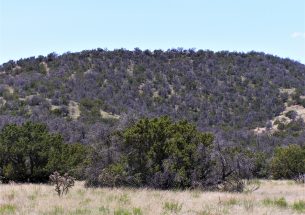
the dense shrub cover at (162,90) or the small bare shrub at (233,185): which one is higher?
the dense shrub cover at (162,90)

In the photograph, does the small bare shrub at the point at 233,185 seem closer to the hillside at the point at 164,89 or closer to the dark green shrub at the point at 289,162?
the dark green shrub at the point at 289,162

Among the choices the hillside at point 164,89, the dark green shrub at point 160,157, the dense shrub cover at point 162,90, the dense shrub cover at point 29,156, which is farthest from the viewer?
the hillside at point 164,89

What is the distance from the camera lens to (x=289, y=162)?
34625 millimetres

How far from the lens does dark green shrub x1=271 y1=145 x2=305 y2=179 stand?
113ft

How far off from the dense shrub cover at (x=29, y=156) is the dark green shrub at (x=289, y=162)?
610 inches

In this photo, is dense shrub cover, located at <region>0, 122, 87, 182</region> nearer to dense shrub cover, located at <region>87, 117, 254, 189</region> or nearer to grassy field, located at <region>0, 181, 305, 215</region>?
dense shrub cover, located at <region>87, 117, 254, 189</region>

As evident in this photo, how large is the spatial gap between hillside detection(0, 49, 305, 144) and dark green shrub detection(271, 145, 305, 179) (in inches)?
677

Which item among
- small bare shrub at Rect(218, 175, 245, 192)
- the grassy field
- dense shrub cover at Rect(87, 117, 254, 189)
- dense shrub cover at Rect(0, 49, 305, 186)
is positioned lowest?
small bare shrub at Rect(218, 175, 245, 192)

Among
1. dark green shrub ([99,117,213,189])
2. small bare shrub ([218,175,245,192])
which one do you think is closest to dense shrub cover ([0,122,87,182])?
dark green shrub ([99,117,213,189])

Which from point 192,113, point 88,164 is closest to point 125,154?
point 88,164

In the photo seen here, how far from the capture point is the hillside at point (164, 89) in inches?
2382

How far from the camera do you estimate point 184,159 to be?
21312 mm

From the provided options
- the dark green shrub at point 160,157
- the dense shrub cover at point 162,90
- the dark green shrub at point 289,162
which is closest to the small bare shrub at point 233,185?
the dark green shrub at point 160,157

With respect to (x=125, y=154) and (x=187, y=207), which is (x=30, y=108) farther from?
(x=187, y=207)
